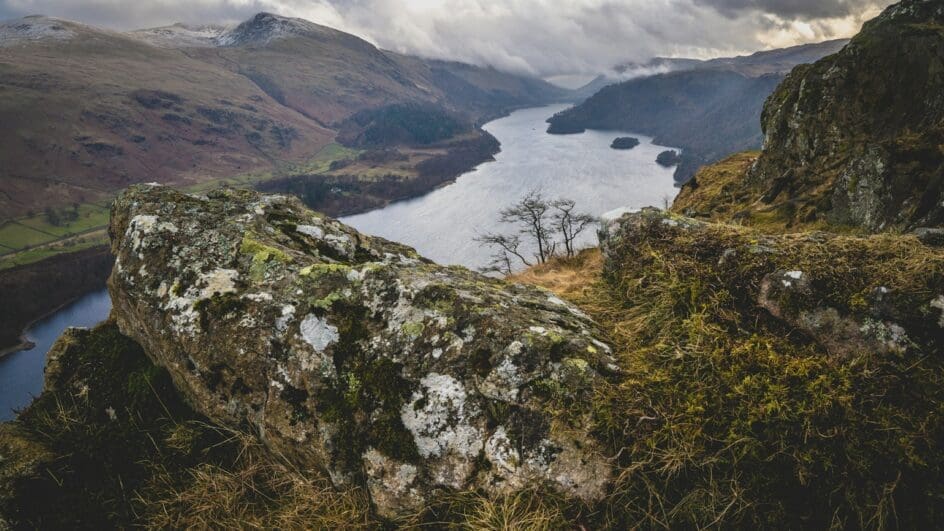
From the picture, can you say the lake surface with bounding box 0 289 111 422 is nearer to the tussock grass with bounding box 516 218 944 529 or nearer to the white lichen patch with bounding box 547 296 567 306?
the white lichen patch with bounding box 547 296 567 306

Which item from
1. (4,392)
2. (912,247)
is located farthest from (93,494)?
(4,392)

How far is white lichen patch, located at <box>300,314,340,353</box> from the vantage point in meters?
4.52

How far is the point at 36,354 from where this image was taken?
282 ft

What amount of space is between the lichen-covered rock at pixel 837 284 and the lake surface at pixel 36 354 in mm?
66180

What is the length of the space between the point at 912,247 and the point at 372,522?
17.4ft

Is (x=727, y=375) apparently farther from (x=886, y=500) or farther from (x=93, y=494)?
(x=93, y=494)

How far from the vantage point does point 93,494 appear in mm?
4234

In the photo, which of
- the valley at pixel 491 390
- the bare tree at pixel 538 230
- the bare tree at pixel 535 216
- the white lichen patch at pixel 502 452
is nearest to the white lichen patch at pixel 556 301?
the valley at pixel 491 390

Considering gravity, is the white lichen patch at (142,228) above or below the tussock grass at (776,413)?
above

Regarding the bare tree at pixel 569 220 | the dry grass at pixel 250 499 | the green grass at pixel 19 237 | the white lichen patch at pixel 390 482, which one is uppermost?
the white lichen patch at pixel 390 482

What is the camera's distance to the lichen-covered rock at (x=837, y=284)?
3.23 meters

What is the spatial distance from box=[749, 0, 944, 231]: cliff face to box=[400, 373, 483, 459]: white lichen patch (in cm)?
1169

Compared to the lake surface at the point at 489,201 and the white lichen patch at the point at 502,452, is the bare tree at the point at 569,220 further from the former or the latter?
the lake surface at the point at 489,201

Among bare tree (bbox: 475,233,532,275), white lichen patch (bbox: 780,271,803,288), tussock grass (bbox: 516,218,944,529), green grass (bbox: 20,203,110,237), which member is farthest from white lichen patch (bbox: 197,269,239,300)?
green grass (bbox: 20,203,110,237)
